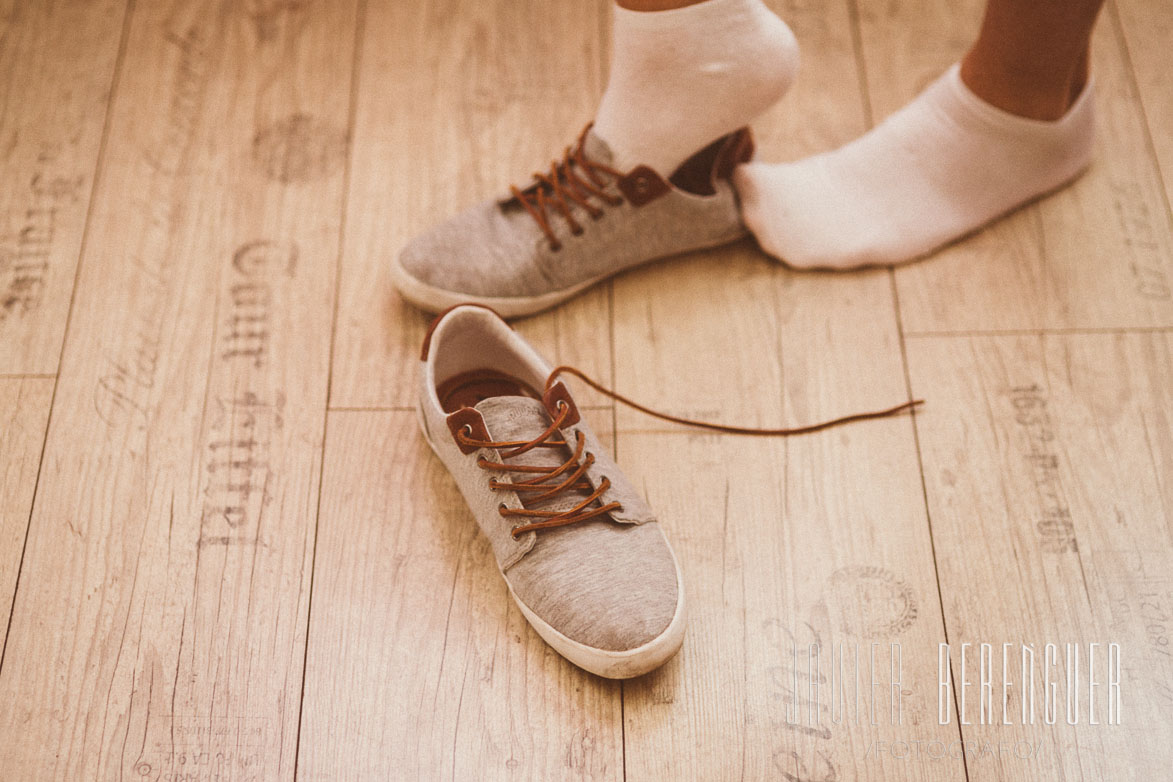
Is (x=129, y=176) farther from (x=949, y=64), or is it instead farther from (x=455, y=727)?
(x=949, y=64)

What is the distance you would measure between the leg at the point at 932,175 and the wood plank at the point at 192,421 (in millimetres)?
501

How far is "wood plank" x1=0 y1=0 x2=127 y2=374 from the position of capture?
970mm

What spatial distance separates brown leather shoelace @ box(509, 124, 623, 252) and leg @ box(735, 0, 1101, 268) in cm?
16

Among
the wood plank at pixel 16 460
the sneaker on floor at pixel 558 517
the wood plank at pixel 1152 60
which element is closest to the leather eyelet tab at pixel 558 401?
the sneaker on floor at pixel 558 517

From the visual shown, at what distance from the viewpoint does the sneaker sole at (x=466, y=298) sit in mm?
937

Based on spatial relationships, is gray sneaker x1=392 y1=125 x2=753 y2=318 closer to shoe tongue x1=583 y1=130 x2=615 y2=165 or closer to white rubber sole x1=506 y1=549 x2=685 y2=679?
shoe tongue x1=583 y1=130 x2=615 y2=165

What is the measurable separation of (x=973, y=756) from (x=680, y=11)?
694 mm

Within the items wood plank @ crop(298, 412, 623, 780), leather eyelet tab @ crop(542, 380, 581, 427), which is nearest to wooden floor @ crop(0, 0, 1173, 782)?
wood plank @ crop(298, 412, 623, 780)

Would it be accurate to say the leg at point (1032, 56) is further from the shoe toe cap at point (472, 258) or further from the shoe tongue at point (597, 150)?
the shoe toe cap at point (472, 258)

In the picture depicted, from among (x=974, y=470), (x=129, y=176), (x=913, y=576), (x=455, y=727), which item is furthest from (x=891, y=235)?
(x=129, y=176)

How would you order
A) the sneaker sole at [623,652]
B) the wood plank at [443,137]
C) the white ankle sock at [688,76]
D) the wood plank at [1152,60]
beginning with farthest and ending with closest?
the wood plank at [1152,60] → the wood plank at [443,137] → the white ankle sock at [688,76] → the sneaker sole at [623,652]

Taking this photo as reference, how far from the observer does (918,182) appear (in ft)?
3.33

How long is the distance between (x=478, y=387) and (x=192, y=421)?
0.94ft

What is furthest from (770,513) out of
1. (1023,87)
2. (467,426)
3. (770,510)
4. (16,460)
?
(16,460)
